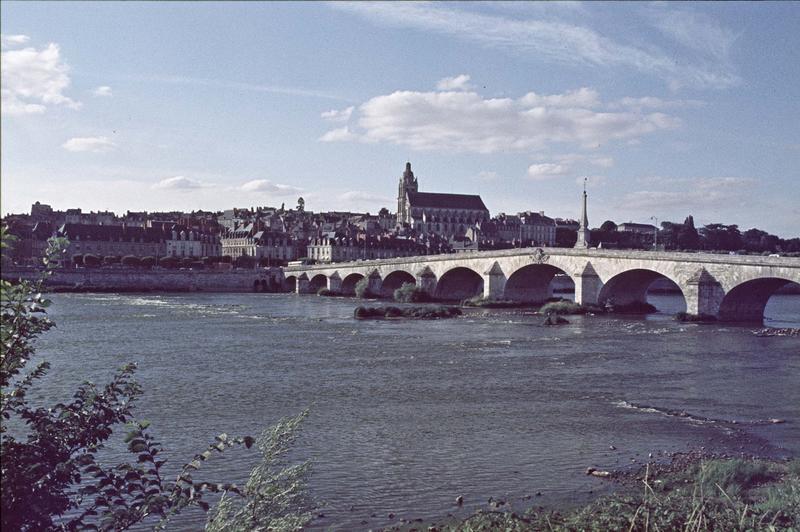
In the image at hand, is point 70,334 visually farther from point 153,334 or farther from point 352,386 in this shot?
point 352,386

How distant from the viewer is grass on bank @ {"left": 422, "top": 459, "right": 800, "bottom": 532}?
8.04 m

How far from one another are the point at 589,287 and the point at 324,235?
222ft

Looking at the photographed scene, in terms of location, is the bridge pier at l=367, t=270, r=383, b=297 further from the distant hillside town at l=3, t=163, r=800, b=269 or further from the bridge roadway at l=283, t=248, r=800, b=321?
the distant hillside town at l=3, t=163, r=800, b=269

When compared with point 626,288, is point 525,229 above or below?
above

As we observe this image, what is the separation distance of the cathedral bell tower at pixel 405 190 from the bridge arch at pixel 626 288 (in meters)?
105

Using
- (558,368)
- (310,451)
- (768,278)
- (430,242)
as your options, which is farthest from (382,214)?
(310,451)

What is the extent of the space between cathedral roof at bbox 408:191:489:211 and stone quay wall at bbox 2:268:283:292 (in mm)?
70449

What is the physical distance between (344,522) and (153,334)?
86.2ft

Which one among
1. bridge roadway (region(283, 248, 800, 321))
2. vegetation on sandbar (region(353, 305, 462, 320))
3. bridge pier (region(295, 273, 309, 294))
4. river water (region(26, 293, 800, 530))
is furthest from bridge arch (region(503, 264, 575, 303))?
bridge pier (region(295, 273, 309, 294))

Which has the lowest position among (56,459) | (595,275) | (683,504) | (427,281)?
(683,504)

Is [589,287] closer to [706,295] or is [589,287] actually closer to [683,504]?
[706,295]

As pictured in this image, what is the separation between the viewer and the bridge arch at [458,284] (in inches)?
2511

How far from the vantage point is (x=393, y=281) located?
7400cm

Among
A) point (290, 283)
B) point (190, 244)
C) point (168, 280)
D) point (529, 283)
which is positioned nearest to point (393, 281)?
point (290, 283)
